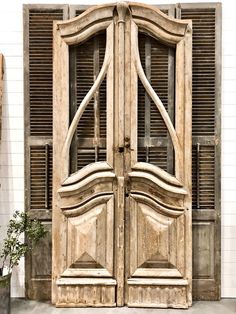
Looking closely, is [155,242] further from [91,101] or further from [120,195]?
[91,101]

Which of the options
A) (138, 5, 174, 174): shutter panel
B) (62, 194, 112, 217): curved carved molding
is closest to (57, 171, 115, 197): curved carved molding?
(62, 194, 112, 217): curved carved molding

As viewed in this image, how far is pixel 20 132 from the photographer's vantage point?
3.79m

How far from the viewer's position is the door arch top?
351 centimetres

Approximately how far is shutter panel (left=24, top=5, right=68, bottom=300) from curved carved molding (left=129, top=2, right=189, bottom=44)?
63 cm

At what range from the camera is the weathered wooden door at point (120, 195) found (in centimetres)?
354

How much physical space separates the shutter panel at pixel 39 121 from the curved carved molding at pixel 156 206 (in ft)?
2.45

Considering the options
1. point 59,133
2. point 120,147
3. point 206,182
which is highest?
point 59,133

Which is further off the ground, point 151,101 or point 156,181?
point 151,101

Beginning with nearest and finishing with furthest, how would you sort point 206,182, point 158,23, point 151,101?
point 158,23, point 151,101, point 206,182

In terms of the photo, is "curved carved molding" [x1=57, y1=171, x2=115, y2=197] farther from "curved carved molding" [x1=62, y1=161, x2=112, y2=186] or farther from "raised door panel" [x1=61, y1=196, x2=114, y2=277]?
"raised door panel" [x1=61, y1=196, x2=114, y2=277]

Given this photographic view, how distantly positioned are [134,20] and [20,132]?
130cm

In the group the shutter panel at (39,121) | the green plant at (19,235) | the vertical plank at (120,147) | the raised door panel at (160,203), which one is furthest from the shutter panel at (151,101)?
the green plant at (19,235)

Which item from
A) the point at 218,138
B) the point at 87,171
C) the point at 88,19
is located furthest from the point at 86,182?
the point at 88,19

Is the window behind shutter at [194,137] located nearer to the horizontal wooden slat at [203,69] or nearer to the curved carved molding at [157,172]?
the horizontal wooden slat at [203,69]
